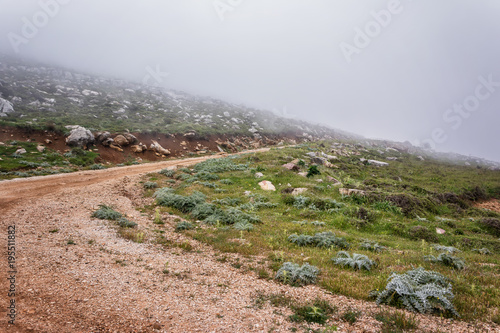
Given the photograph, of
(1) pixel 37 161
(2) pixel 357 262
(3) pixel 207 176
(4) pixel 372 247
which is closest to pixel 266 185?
(3) pixel 207 176

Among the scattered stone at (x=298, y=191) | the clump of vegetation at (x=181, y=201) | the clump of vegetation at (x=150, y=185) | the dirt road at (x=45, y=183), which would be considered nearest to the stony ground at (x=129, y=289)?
the dirt road at (x=45, y=183)

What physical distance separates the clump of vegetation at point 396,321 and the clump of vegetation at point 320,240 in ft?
14.2

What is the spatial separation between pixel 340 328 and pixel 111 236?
9.19 meters

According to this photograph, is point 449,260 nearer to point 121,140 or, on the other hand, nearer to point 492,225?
point 492,225

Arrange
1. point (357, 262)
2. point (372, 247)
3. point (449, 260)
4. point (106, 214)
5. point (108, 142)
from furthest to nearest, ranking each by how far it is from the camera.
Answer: point (108, 142), point (106, 214), point (372, 247), point (449, 260), point (357, 262)

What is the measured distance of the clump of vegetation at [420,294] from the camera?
5328mm

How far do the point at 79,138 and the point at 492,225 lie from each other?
40117 mm

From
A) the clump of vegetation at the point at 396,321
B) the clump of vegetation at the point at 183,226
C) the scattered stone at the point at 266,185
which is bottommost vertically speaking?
the clump of vegetation at the point at 183,226

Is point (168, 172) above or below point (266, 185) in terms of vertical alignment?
below

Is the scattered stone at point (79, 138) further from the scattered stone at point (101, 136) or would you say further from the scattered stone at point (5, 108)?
the scattered stone at point (5, 108)

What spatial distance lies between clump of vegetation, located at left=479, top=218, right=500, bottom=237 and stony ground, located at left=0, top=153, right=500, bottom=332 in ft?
42.9

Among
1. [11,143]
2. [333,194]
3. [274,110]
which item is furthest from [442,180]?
[274,110]

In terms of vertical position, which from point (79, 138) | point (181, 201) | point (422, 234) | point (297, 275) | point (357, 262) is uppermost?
point (422, 234)

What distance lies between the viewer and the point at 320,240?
9992 millimetres
